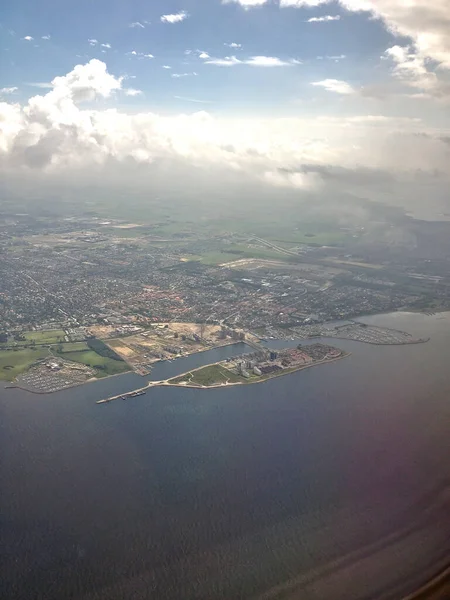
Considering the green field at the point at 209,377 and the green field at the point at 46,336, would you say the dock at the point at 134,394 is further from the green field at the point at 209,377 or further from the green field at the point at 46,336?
the green field at the point at 46,336

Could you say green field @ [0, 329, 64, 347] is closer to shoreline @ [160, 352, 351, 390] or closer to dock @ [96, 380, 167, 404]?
dock @ [96, 380, 167, 404]

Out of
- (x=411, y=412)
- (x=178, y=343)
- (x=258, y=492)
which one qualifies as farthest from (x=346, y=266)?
(x=258, y=492)

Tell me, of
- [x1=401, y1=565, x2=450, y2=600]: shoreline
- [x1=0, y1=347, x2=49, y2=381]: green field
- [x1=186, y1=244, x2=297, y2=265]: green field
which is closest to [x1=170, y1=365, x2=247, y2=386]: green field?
[x1=0, y1=347, x2=49, y2=381]: green field

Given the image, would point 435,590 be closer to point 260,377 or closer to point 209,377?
point 260,377

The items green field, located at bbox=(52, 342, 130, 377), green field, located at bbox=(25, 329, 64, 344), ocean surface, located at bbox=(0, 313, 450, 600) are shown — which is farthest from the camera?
green field, located at bbox=(25, 329, 64, 344)

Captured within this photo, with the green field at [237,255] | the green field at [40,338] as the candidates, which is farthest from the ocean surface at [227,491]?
the green field at [237,255]

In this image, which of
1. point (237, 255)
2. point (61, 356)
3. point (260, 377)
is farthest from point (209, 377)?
point (237, 255)
